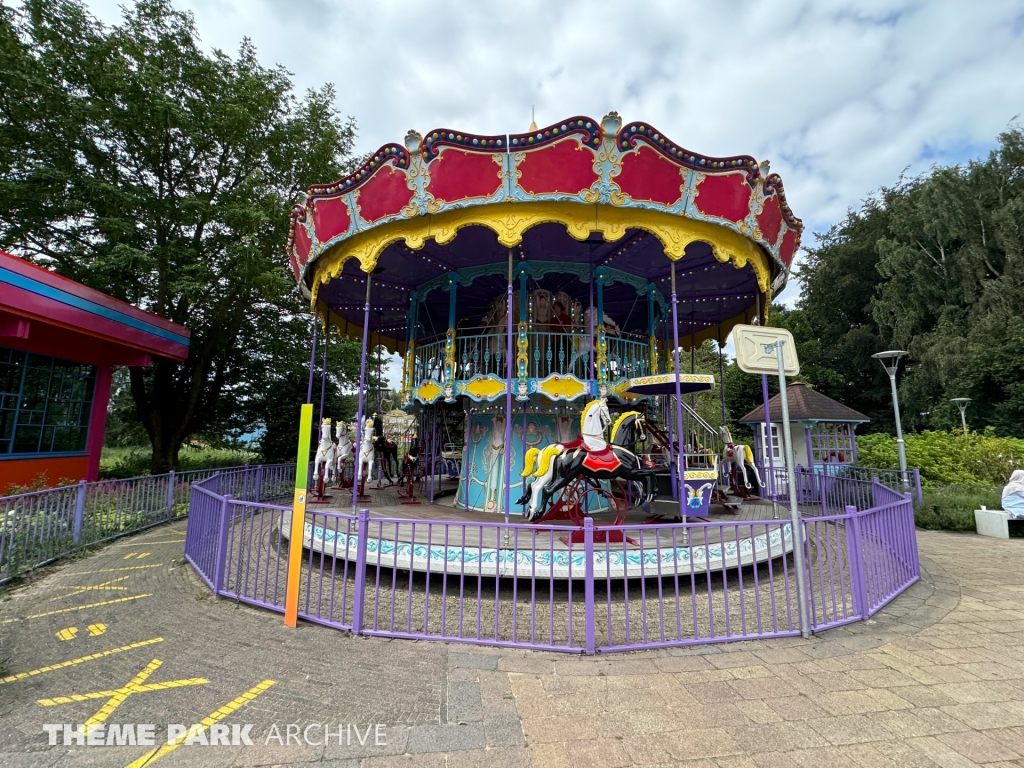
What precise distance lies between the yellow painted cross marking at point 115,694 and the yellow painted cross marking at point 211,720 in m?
0.40

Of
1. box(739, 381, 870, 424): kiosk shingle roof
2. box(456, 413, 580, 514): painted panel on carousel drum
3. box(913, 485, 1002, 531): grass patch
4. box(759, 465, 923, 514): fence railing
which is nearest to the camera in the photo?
box(456, 413, 580, 514): painted panel on carousel drum

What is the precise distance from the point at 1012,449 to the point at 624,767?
1695cm

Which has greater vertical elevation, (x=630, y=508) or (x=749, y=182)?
(x=749, y=182)

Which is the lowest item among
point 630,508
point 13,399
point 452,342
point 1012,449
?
point 630,508

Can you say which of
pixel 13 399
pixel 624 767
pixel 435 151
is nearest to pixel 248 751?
pixel 624 767

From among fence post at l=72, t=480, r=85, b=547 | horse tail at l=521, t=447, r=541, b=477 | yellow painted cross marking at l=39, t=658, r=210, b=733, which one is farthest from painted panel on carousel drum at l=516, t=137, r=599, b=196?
fence post at l=72, t=480, r=85, b=547

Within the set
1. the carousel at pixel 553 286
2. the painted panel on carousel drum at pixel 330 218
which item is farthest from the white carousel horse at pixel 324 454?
the painted panel on carousel drum at pixel 330 218

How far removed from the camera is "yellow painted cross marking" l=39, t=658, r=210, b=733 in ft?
9.30

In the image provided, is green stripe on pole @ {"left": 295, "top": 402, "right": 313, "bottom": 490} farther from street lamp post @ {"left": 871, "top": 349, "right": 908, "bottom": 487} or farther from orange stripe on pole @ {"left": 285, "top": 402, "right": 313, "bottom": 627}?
street lamp post @ {"left": 871, "top": 349, "right": 908, "bottom": 487}

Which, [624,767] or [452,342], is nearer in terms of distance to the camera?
[624,767]

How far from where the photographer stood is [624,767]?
238 cm

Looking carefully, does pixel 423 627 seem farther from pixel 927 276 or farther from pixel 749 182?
pixel 927 276

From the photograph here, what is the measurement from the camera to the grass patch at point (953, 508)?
9.62 metres

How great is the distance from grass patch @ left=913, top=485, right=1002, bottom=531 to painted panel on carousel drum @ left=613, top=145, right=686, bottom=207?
826cm
